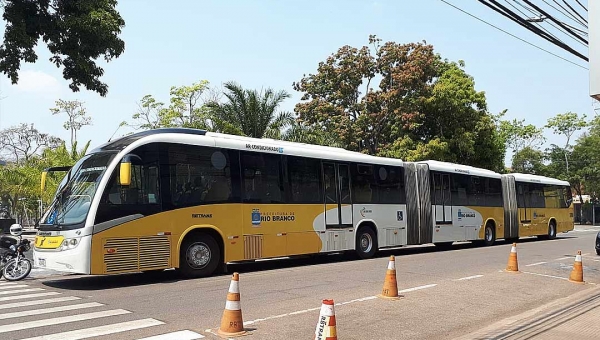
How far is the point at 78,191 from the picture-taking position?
38.6 ft

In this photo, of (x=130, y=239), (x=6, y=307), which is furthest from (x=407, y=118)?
(x=6, y=307)

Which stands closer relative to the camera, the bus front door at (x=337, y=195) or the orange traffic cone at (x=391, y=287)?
the orange traffic cone at (x=391, y=287)

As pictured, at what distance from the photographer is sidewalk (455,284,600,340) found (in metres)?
7.62

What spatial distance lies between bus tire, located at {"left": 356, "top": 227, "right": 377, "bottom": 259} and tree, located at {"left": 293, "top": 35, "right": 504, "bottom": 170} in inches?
665

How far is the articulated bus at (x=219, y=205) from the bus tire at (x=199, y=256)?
3cm

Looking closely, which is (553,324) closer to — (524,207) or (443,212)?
(443,212)

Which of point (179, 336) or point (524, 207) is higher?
point (524, 207)

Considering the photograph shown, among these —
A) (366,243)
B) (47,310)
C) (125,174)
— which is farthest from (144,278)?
(366,243)

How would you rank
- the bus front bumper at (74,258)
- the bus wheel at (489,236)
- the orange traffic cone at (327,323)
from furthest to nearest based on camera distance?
1. the bus wheel at (489,236)
2. the bus front bumper at (74,258)
3. the orange traffic cone at (327,323)

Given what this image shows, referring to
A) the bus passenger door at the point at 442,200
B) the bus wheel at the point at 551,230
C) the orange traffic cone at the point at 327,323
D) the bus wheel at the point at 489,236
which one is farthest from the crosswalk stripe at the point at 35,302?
the bus wheel at the point at 551,230

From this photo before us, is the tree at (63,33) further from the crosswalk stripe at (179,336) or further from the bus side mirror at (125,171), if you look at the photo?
the crosswalk stripe at (179,336)

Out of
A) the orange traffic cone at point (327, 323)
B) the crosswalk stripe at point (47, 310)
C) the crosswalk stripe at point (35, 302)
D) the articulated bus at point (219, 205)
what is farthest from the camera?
the articulated bus at point (219, 205)

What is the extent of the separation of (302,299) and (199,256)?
12.3 ft

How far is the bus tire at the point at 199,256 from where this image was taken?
494 inches
